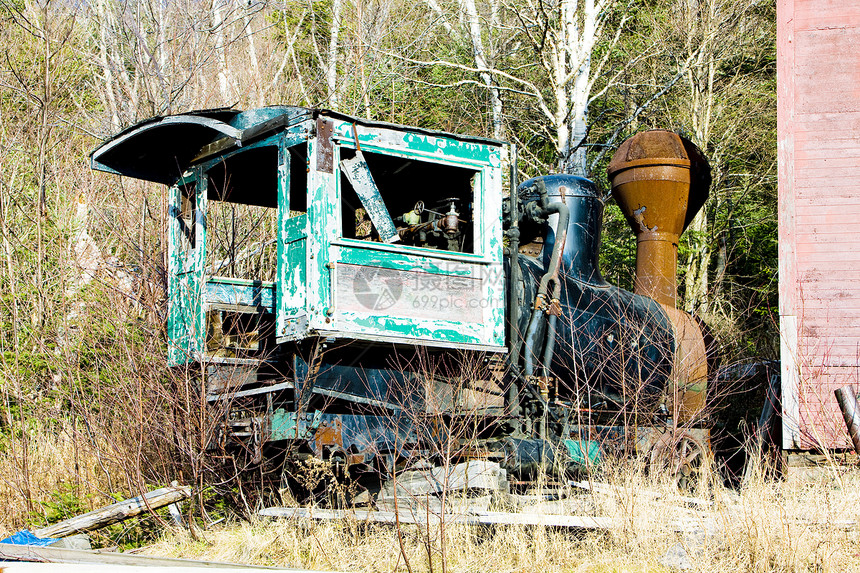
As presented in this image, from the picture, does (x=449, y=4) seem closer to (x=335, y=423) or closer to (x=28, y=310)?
(x=28, y=310)

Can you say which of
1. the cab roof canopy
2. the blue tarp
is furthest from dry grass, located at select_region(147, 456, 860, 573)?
the cab roof canopy

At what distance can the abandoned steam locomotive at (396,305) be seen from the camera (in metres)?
6.69

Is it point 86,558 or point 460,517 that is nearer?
point 86,558

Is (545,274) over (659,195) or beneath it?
beneath

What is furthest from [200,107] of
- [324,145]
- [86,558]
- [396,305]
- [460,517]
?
[460,517]

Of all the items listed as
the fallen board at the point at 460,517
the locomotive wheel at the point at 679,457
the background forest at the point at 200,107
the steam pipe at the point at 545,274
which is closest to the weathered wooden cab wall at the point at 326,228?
the steam pipe at the point at 545,274

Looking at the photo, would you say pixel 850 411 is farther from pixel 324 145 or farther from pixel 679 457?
pixel 324 145

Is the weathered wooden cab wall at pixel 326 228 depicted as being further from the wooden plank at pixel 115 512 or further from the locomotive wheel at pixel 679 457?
the locomotive wheel at pixel 679 457

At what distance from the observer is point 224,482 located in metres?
6.92

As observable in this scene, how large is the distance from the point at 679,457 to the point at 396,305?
3.54m

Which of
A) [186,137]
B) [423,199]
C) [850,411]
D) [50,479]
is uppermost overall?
[186,137]

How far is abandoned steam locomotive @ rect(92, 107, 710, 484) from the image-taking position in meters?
6.69

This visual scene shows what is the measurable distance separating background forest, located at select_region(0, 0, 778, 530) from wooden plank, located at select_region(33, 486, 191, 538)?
23 centimetres

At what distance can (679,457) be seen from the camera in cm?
859
